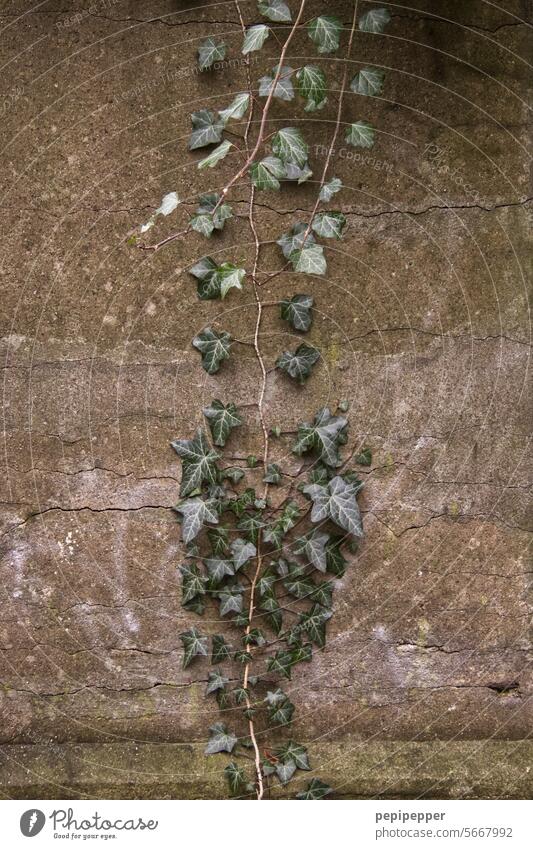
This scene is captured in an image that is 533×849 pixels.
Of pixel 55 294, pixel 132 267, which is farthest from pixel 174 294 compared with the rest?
pixel 55 294

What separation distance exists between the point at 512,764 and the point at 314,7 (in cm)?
366

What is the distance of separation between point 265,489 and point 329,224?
4.10 ft

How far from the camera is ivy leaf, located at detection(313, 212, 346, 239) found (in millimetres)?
3121

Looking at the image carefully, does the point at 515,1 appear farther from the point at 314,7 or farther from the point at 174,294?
the point at 174,294

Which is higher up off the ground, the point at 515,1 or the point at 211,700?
the point at 515,1

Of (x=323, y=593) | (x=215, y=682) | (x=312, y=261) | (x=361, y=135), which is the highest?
(x=361, y=135)

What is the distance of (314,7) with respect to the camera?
126 inches

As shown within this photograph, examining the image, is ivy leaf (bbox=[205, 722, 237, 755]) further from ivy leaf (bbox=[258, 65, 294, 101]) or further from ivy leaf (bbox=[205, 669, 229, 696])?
ivy leaf (bbox=[258, 65, 294, 101])

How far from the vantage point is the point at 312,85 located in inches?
120

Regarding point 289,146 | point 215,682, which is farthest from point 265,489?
point 289,146

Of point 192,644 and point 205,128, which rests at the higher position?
point 205,128

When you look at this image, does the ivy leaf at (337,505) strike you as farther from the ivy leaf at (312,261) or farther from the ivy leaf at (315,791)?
the ivy leaf at (315,791)
